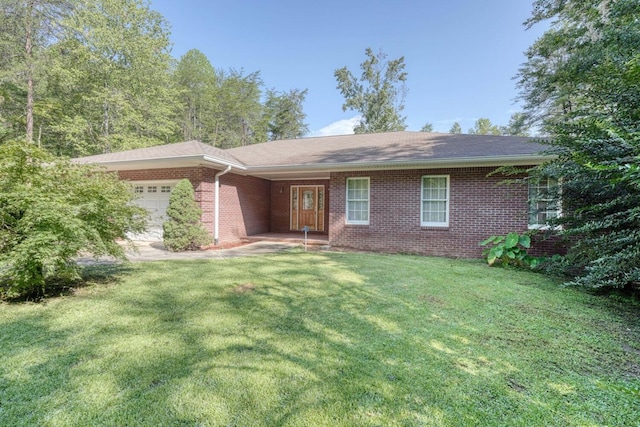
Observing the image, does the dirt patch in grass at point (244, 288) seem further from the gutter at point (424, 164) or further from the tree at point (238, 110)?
the tree at point (238, 110)

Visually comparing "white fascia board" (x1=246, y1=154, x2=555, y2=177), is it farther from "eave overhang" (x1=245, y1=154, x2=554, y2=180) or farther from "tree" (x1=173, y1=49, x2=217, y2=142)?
"tree" (x1=173, y1=49, x2=217, y2=142)

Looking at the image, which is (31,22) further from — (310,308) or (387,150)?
(310,308)

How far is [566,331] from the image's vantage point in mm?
3486

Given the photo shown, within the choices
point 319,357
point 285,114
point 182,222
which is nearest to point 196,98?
point 285,114

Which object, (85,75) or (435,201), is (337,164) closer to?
(435,201)

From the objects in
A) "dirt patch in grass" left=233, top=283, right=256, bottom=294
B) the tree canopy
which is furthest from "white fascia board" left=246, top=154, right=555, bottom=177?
the tree canopy

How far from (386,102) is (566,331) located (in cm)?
2895

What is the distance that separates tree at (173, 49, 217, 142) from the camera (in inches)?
1014

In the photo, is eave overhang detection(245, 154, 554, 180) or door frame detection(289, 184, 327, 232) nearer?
eave overhang detection(245, 154, 554, 180)

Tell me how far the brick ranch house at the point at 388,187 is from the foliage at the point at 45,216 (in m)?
2.16

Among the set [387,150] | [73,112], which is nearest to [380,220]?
[387,150]

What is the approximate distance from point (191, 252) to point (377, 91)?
26.4m

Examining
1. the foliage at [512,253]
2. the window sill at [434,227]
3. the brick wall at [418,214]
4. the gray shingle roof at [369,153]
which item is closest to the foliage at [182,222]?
the gray shingle roof at [369,153]

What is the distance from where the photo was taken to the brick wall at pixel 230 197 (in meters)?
9.47
